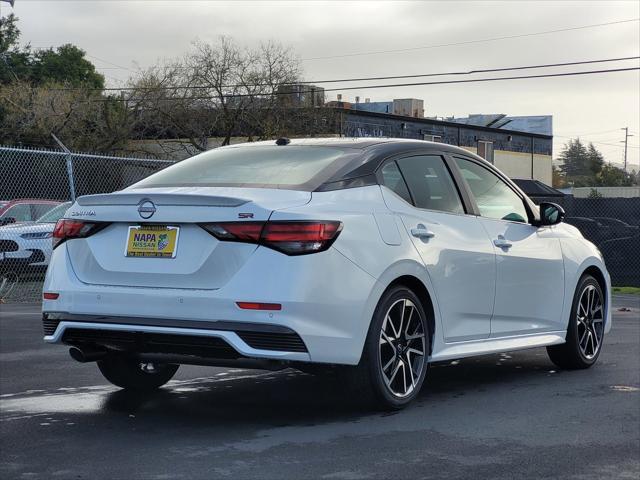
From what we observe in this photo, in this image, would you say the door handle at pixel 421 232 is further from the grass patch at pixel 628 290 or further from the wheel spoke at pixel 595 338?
the grass patch at pixel 628 290

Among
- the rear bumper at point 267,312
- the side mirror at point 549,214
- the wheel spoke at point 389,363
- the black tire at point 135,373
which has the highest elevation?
the side mirror at point 549,214

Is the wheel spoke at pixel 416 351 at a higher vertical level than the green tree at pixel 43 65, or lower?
lower

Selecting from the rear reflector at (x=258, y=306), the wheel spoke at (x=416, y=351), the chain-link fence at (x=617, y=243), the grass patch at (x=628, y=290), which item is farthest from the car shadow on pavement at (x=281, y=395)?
the chain-link fence at (x=617, y=243)

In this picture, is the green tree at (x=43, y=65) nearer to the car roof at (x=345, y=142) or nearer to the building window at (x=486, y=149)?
the building window at (x=486, y=149)

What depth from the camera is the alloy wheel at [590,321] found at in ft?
27.7

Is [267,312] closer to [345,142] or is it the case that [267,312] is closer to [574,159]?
[345,142]

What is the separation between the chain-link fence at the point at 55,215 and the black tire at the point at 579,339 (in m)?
8.28

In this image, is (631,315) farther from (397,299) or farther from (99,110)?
(99,110)

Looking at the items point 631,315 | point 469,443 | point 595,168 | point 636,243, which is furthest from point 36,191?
point 595,168

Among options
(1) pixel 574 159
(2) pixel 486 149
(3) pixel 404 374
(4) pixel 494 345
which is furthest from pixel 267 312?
(1) pixel 574 159

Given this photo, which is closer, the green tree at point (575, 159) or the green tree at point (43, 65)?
the green tree at point (43, 65)

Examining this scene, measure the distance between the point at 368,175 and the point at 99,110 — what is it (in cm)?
4169

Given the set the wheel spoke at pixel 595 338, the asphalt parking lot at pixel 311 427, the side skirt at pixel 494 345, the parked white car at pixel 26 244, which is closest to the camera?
the asphalt parking lot at pixel 311 427

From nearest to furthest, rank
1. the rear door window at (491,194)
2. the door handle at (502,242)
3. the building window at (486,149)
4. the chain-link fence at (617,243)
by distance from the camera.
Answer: the door handle at (502,242)
the rear door window at (491,194)
the chain-link fence at (617,243)
the building window at (486,149)
